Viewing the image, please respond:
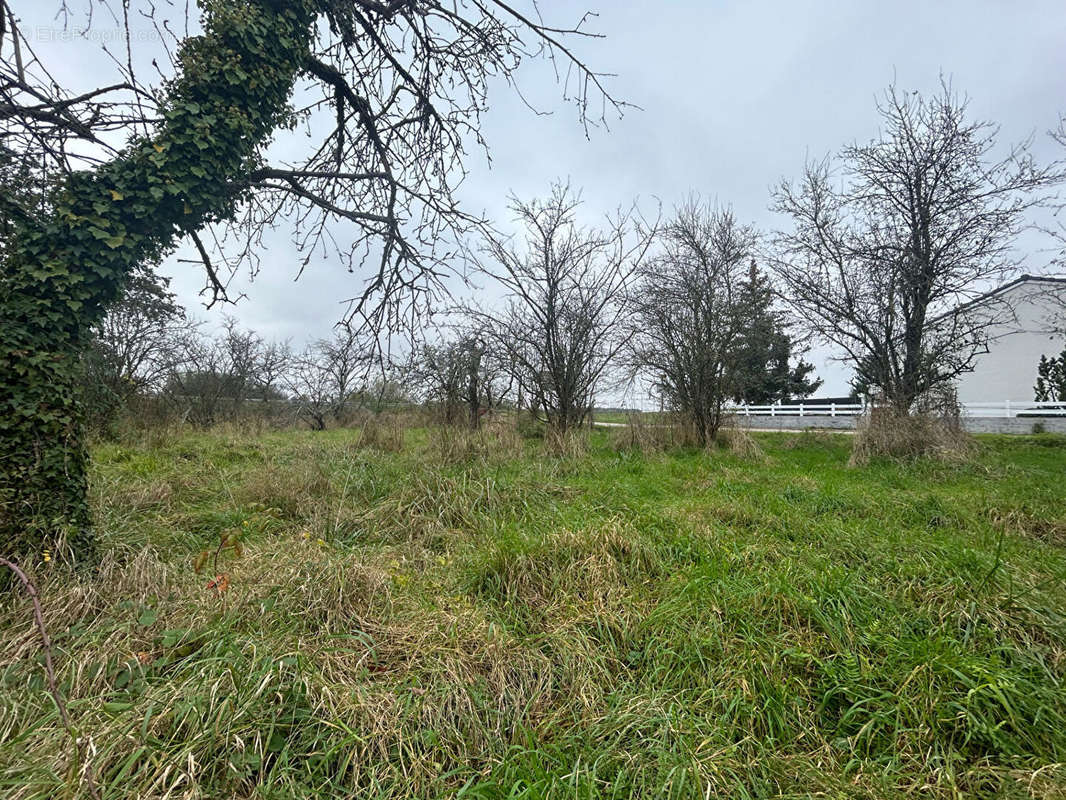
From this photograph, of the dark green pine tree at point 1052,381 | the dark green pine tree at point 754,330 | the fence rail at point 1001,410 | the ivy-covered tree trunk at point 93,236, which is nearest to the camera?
the ivy-covered tree trunk at point 93,236

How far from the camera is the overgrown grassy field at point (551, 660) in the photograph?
4.40ft

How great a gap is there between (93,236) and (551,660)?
3.69 metres

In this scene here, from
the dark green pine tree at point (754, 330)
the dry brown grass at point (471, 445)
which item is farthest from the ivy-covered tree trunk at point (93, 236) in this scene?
the dark green pine tree at point (754, 330)

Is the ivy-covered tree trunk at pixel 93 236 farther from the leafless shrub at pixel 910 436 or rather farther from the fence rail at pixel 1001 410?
the leafless shrub at pixel 910 436

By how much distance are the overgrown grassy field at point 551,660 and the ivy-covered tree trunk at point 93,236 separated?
19.3 inches

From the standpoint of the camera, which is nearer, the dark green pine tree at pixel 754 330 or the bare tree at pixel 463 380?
the bare tree at pixel 463 380

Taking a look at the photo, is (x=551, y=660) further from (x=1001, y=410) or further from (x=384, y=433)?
(x=1001, y=410)

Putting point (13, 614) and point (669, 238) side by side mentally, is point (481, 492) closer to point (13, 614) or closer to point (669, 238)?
point (13, 614)

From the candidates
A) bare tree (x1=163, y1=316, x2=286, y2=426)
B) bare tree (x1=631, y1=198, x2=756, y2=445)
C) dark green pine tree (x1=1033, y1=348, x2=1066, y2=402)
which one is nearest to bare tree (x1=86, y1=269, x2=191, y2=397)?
bare tree (x1=163, y1=316, x2=286, y2=426)

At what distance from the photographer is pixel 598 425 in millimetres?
12484

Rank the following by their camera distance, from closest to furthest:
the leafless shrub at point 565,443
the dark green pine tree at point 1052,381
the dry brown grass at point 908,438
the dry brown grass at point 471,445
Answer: the dry brown grass at point 471,445, the leafless shrub at point 565,443, the dry brown grass at point 908,438, the dark green pine tree at point 1052,381

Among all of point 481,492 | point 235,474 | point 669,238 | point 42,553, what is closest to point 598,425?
point 669,238

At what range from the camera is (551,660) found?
1.90 m

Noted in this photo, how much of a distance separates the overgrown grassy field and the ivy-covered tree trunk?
49cm
